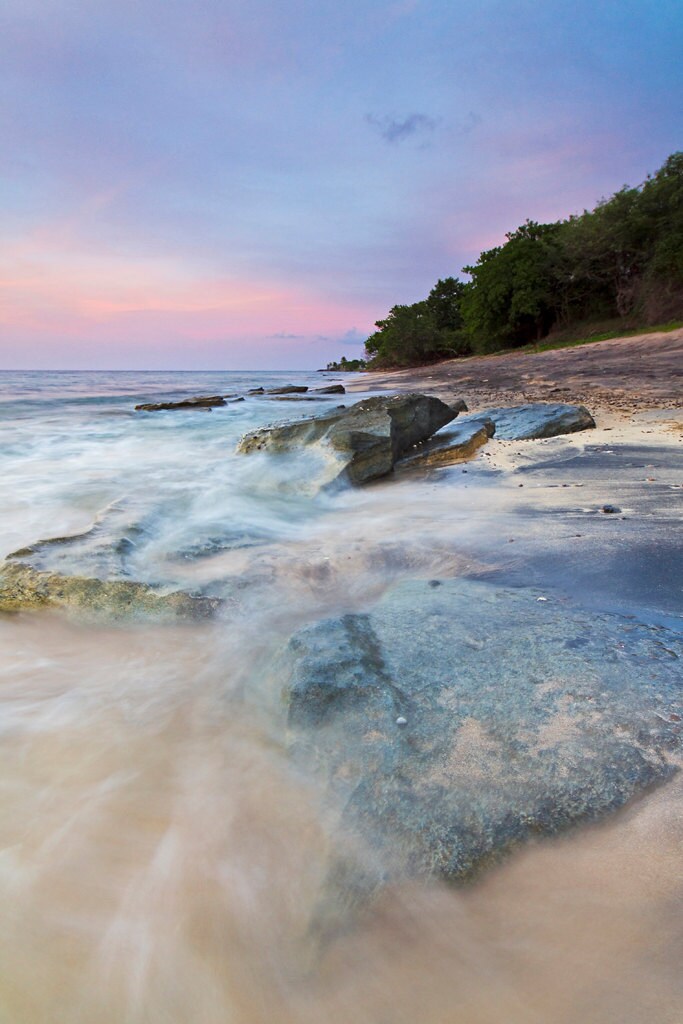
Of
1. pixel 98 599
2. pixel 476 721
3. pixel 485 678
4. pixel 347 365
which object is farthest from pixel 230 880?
pixel 347 365

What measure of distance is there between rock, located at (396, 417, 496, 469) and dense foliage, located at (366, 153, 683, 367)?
84.6 feet

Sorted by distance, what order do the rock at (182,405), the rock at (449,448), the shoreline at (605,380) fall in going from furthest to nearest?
the rock at (182,405), the shoreline at (605,380), the rock at (449,448)

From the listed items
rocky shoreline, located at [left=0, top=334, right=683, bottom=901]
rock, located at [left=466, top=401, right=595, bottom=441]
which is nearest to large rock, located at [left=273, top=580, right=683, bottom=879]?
rocky shoreline, located at [left=0, top=334, right=683, bottom=901]

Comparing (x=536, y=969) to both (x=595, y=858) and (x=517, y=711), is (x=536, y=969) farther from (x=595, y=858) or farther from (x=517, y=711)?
(x=517, y=711)

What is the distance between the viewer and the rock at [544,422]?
6695mm

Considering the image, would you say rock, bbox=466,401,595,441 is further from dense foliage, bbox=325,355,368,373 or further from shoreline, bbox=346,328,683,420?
dense foliage, bbox=325,355,368,373

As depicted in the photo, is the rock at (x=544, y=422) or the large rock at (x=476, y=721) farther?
the rock at (x=544, y=422)

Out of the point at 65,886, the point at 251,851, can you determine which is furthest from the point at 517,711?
the point at 65,886

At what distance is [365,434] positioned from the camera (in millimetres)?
5742

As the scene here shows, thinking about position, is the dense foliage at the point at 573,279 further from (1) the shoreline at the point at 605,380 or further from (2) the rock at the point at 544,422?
(2) the rock at the point at 544,422

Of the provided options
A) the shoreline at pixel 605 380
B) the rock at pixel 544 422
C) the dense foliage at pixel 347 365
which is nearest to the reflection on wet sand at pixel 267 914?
the rock at pixel 544 422

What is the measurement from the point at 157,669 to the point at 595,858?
1640mm

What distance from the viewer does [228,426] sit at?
453 inches

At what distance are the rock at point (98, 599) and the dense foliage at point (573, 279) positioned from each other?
3074 centimetres
